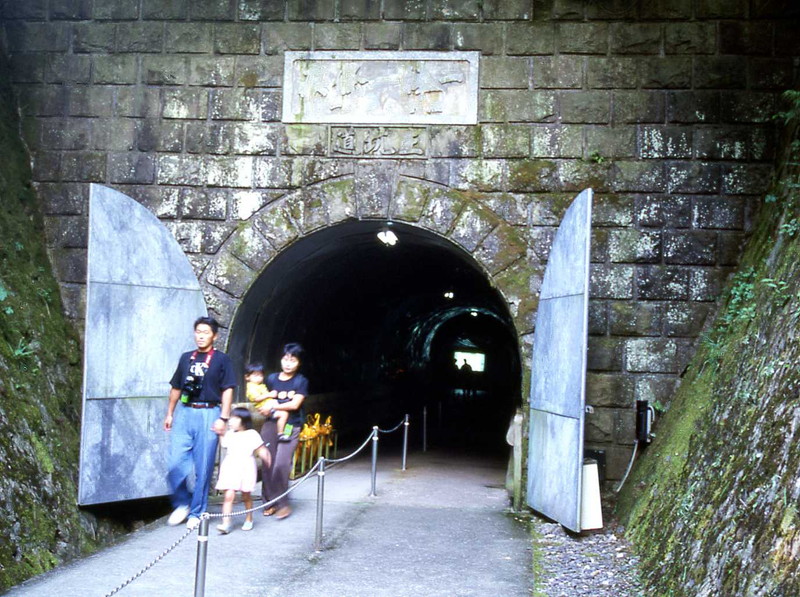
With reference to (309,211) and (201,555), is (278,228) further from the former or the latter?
(201,555)

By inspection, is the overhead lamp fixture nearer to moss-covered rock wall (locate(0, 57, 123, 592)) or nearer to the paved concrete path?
the paved concrete path

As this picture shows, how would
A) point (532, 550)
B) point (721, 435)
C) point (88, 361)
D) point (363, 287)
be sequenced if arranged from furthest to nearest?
point (363, 287), point (88, 361), point (532, 550), point (721, 435)

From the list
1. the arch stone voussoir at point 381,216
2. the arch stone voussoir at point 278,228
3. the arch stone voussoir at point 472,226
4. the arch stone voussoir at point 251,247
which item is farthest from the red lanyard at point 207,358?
the arch stone voussoir at point 472,226

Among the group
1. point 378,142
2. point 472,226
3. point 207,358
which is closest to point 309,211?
point 378,142

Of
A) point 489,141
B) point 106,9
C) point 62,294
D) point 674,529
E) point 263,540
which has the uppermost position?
point 106,9

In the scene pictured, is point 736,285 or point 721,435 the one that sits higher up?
point 736,285

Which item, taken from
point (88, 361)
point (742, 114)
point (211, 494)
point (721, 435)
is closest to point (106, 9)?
point (88, 361)

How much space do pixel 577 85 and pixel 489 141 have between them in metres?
0.94

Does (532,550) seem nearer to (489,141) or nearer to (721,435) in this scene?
(721,435)

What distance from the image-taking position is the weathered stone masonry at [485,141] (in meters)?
7.68

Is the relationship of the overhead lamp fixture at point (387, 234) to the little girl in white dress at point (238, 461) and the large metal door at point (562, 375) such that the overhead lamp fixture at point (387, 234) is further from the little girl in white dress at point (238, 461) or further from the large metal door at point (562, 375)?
the little girl in white dress at point (238, 461)

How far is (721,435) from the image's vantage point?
5082mm

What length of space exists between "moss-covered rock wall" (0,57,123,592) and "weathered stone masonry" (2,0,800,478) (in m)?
0.26

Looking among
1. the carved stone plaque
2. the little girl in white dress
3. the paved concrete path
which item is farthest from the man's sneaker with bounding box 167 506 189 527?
the carved stone plaque
